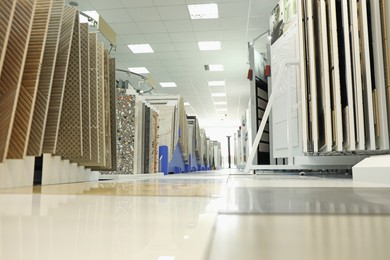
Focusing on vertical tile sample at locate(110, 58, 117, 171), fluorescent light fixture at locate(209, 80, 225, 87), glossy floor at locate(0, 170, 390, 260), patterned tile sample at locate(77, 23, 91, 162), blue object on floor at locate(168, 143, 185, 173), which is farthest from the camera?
fluorescent light fixture at locate(209, 80, 225, 87)

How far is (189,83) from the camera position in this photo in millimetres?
11141

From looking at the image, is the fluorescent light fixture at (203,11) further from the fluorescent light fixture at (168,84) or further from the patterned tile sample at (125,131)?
the fluorescent light fixture at (168,84)

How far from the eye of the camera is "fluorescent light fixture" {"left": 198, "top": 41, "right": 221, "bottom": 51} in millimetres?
7684

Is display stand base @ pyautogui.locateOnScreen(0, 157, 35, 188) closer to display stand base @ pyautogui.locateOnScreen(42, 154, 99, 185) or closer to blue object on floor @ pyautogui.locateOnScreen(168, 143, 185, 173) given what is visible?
display stand base @ pyautogui.locateOnScreen(42, 154, 99, 185)

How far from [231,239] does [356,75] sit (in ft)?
6.82

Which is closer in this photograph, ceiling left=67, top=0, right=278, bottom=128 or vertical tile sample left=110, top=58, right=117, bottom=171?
vertical tile sample left=110, top=58, right=117, bottom=171

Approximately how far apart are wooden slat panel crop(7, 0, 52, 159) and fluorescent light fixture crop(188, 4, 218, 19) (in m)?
A: 4.79

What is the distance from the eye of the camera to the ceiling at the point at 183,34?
596 centimetres

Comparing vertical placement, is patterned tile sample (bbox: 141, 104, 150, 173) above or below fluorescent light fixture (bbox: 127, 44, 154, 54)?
below

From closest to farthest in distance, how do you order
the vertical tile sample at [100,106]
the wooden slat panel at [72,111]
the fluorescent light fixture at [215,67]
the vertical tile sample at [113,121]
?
1. the wooden slat panel at [72,111]
2. the vertical tile sample at [100,106]
3. the vertical tile sample at [113,121]
4. the fluorescent light fixture at [215,67]

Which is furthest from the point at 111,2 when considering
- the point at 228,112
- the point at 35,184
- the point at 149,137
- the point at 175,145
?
the point at 228,112

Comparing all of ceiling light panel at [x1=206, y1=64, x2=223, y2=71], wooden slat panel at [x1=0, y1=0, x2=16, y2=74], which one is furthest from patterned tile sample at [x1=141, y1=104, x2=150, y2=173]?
ceiling light panel at [x1=206, y1=64, x2=223, y2=71]

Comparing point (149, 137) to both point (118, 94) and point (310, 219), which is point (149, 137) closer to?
point (118, 94)

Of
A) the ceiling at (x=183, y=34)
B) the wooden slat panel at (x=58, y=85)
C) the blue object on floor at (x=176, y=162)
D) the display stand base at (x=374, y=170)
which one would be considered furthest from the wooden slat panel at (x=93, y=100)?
the ceiling at (x=183, y=34)
